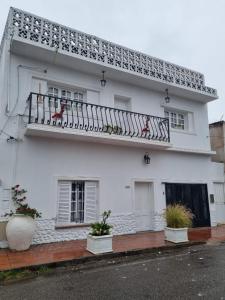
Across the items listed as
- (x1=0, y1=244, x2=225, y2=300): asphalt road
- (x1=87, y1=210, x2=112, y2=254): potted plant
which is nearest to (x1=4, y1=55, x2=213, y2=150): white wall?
(x1=87, y1=210, x2=112, y2=254): potted plant

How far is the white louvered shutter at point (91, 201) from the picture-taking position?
31.4 ft

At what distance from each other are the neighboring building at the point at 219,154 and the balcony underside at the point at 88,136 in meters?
4.71

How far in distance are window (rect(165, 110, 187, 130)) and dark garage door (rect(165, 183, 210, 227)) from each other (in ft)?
9.46

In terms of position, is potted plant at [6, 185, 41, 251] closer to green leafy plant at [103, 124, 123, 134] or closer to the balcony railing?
the balcony railing

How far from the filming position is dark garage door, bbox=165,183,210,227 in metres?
11.8

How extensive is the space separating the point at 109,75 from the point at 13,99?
13.2 ft

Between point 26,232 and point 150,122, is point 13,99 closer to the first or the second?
point 26,232

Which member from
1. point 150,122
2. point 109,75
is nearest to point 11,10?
point 109,75

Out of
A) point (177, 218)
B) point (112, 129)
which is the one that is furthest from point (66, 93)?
point (177, 218)

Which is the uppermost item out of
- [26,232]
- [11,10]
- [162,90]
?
[11,10]

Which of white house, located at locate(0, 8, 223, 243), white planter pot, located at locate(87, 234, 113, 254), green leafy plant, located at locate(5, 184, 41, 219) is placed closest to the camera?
white planter pot, located at locate(87, 234, 113, 254)

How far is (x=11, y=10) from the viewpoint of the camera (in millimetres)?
8852

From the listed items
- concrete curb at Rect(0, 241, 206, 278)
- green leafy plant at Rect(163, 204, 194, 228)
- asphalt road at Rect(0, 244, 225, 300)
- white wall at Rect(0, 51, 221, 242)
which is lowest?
asphalt road at Rect(0, 244, 225, 300)

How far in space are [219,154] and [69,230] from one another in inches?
378
